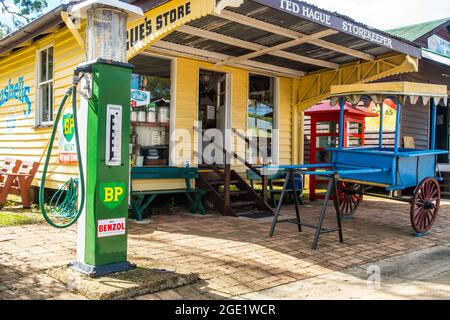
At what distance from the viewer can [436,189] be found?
7.67 metres

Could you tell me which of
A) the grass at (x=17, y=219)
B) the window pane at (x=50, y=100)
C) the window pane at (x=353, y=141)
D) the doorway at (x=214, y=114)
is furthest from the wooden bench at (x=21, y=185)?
the window pane at (x=353, y=141)

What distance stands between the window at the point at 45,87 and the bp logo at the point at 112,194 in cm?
603

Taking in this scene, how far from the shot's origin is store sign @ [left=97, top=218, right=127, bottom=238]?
4086 millimetres

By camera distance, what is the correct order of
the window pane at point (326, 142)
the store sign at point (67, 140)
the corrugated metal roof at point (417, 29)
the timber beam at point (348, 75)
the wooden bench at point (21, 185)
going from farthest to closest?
1. the corrugated metal roof at point (417, 29)
2. the window pane at point (326, 142)
3. the timber beam at point (348, 75)
4. the wooden bench at point (21, 185)
5. the store sign at point (67, 140)

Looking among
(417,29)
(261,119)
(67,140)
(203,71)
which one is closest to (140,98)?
(67,140)

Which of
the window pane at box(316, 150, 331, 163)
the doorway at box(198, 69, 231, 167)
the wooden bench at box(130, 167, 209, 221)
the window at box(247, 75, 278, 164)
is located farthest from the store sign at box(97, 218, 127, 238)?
the window pane at box(316, 150, 331, 163)

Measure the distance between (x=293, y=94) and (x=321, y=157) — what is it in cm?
176

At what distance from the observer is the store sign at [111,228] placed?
409 centimetres

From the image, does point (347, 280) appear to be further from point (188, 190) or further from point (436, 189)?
point (188, 190)

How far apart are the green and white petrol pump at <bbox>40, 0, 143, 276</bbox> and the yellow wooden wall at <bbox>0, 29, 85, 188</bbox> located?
4123 millimetres

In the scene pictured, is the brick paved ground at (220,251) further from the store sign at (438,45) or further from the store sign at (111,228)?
the store sign at (438,45)

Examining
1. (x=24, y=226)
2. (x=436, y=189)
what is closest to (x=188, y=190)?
(x=24, y=226)

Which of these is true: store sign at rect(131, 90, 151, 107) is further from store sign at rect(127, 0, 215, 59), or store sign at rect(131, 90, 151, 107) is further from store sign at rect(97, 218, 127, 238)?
store sign at rect(97, 218, 127, 238)

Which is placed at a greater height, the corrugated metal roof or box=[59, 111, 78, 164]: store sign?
the corrugated metal roof
